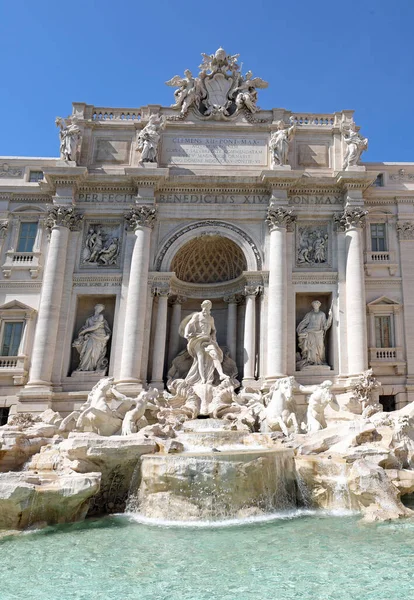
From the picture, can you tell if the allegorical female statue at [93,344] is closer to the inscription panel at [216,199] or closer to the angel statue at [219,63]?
the inscription panel at [216,199]

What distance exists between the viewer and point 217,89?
21500 millimetres

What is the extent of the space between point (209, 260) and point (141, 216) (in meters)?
3.56

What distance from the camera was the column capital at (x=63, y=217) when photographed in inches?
759

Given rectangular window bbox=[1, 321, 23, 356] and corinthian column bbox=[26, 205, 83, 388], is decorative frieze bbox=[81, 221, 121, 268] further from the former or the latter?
rectangular window bbox=[1, 321, 23, 356]

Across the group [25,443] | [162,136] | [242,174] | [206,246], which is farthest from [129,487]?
[162,136]

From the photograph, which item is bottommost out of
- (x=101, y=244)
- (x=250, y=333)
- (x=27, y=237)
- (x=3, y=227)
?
(x=250, y=333)

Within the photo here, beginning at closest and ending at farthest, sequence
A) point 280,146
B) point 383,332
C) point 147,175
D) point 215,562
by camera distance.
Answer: point 215,562 → point 383,332 → point 147,175 → point 280,146

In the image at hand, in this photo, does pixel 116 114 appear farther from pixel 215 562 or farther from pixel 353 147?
pixel 215 562

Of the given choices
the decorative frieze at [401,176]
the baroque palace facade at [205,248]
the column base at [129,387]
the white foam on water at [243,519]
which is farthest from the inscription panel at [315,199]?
the white foam on water at [243,519]

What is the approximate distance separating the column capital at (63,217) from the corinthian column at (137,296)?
208cm

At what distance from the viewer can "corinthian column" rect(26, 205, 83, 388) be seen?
17.7 metres

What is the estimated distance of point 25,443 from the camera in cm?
1281

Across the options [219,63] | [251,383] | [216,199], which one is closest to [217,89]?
[219,63]

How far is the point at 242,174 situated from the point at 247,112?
3.05m
